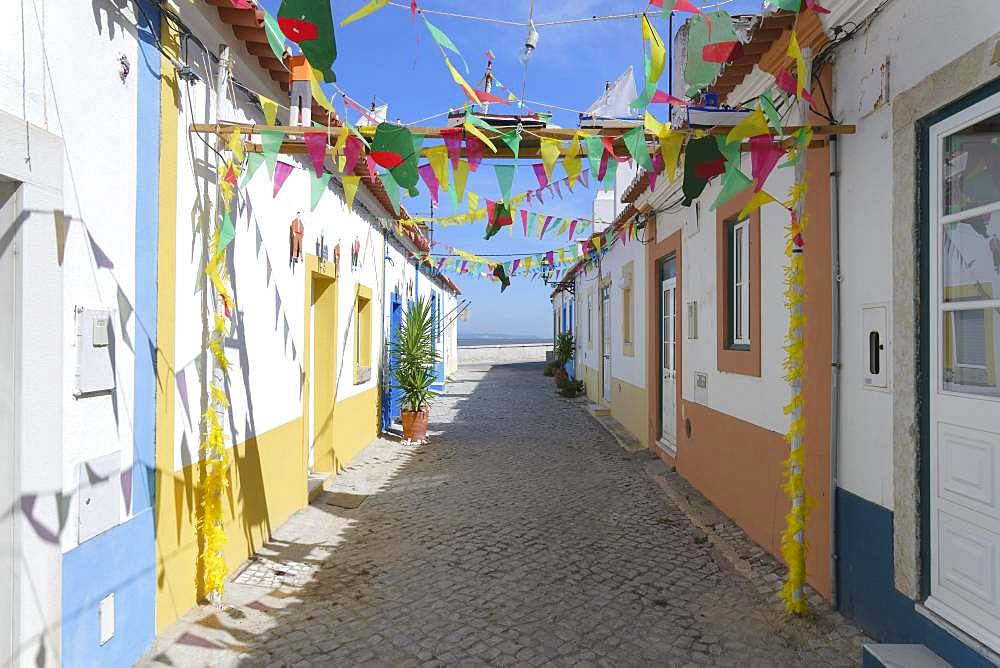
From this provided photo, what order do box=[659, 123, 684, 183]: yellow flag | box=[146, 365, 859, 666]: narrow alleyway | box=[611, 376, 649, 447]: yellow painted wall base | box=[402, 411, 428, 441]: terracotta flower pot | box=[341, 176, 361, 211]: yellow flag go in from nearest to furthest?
box=[146, 365, 859, 666]: narrow alleyway
box=[659, 123, 684, 183]: yellow flag
box=[341, 176, 361, 211]: yellow flag
box=[611, 376, 649, 447]: yellow painted wall base
box=[402, 411, 428, 441]: terracotta flower pot

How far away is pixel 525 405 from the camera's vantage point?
14664 mm

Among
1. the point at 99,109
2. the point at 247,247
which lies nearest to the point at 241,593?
the point at 247,247

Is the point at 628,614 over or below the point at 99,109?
below

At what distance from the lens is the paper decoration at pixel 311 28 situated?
266 cm

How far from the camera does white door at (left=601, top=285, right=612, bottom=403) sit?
12773mm

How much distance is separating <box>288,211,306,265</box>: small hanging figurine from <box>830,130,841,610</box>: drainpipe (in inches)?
156

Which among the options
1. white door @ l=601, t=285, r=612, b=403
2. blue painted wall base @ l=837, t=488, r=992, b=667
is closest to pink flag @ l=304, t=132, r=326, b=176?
blue painted wall base @ l=837, t=488, r=992, b=667

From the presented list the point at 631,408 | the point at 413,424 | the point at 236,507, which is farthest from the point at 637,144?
the point at 631,408

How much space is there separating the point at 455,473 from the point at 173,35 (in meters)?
5.37

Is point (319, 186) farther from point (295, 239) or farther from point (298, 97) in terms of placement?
point (295, 239)

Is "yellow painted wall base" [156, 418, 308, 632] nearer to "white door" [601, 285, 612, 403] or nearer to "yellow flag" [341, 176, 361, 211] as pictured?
"yellow flag" [341, 176, 361, 211]

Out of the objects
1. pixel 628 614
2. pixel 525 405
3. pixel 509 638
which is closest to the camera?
pixel 509 638

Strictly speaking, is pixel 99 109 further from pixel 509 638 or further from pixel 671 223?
pixel 671 223

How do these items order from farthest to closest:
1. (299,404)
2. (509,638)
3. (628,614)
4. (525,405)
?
(525,405)
(299,404)
(628,614)
(509,638)
